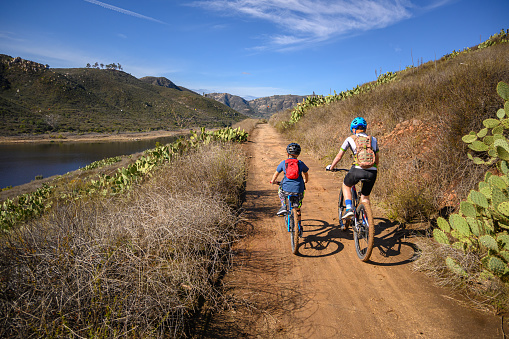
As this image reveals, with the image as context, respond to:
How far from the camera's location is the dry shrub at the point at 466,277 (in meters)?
2.68

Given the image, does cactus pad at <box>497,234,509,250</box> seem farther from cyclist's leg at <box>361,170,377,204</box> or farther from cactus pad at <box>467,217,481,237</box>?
cyclist's leg at <box>361,170,377,204</box>

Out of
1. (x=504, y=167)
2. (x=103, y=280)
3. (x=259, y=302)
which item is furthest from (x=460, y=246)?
(x=103, y=280)

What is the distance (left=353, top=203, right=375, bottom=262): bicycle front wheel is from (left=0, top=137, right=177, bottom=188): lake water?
96.8 feet

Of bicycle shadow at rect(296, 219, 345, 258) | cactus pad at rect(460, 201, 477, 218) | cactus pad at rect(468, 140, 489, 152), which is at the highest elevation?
cactus pad at rect(468, 140, 489, 152)

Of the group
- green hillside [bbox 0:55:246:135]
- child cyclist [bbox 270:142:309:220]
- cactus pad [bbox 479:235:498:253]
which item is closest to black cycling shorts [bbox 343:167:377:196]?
child cyclist [bbox 270:142:309:220]

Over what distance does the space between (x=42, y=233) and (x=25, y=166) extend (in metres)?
42.2

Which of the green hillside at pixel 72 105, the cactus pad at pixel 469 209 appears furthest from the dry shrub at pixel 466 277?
the green hillside at pixel 72 105

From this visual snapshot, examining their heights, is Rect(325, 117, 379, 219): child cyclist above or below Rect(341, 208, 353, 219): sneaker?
above

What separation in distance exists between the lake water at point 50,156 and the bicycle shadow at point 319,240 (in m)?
28.3

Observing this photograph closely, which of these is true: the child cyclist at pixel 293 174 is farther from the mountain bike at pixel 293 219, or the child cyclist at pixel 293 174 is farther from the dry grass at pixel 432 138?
the dry grass at pixel 432 138

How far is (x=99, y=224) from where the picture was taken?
3.34m

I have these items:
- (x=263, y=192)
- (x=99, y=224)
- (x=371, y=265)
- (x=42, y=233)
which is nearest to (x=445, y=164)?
(x=371, y=265)

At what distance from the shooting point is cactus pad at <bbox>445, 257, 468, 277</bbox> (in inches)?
118

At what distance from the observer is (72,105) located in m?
73.3
